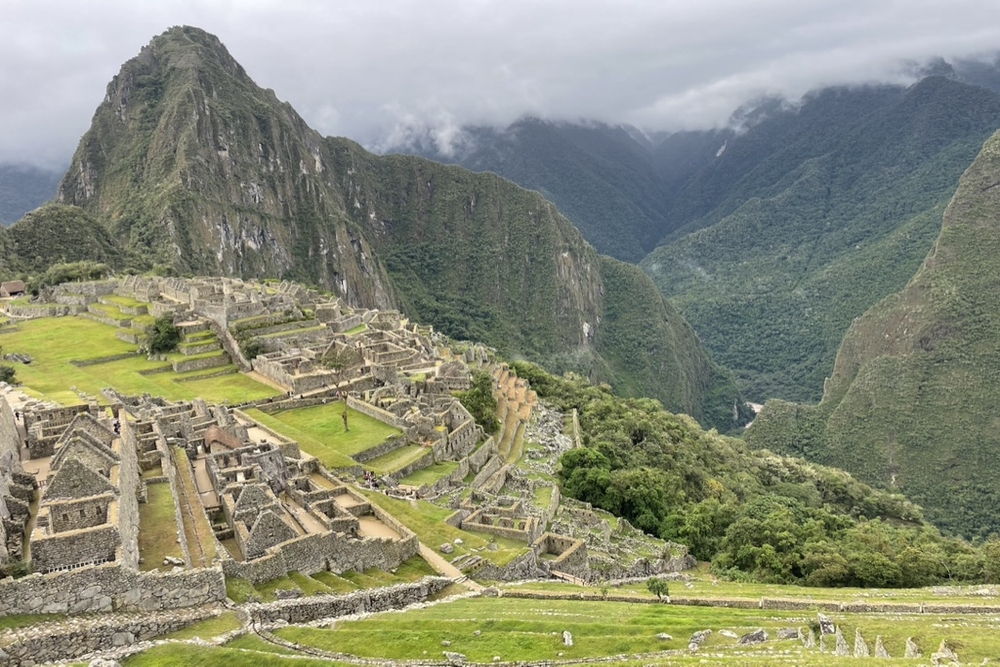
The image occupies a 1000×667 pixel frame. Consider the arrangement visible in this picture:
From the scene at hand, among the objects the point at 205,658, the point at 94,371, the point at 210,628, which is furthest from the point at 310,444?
the point at 94,371

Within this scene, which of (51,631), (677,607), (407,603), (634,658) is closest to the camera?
(51,631)

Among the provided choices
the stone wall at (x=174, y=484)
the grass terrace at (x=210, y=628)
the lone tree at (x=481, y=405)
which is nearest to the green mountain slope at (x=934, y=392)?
the lone tree at (x=481, y=405)

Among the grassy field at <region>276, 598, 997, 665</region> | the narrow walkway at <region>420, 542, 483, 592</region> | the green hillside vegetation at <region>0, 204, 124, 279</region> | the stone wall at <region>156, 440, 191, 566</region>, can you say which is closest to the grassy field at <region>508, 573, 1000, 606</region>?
the narrow walkway at <region>420, 542, 483, 592</region>

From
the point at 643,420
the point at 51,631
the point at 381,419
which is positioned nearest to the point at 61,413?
the point at 51,631

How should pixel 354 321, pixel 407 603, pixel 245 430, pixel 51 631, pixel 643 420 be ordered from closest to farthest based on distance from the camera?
pixel 51 631
pixel 407 603
pixel 245 430
pixel 643 420
pixel 354 321

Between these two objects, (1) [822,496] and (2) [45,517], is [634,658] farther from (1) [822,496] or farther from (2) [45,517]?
(1) [822,496]

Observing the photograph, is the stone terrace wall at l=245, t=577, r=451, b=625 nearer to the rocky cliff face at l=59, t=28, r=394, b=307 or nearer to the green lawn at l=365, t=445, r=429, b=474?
the green lawn at l=365, t=445, r=429, b=474
